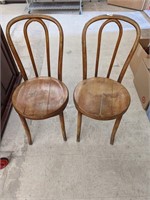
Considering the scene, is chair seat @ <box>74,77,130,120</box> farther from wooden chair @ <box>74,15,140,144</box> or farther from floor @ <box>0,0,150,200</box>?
floor @ <box>0,0,150,200</box>

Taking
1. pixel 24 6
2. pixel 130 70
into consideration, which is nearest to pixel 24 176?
pixel 130 70

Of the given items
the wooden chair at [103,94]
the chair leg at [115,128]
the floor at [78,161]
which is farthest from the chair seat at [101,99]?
the floor at [78,161]

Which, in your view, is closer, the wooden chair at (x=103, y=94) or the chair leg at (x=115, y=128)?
the wooden chair at (x=103, y=94)

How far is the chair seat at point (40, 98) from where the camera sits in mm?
1147

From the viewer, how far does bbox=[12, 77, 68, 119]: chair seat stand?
115cm

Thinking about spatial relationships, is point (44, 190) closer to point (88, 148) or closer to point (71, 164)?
point (71, 164)

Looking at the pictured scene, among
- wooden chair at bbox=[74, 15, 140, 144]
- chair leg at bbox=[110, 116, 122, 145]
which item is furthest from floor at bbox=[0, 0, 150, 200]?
wooden chair at bbox=[74, 15, 140, 144]

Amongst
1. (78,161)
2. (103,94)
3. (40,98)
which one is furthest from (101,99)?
(78,161)

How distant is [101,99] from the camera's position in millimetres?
1214

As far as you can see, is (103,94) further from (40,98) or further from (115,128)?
(40,98)

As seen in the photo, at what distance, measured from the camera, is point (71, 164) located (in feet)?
4.48

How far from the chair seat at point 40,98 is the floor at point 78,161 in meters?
0.44

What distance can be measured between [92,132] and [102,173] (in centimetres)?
37

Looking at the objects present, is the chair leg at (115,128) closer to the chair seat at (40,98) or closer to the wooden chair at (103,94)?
the wooden chair at (103,94)
